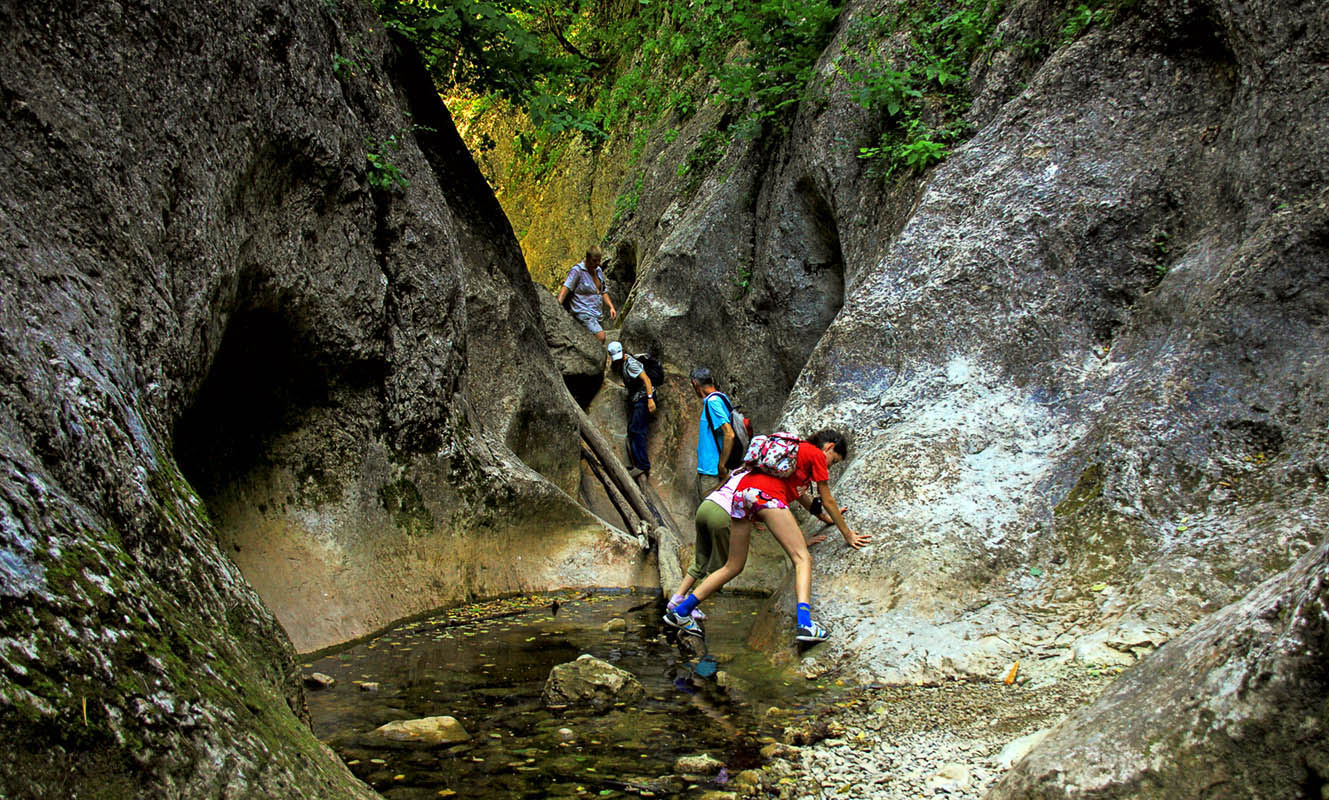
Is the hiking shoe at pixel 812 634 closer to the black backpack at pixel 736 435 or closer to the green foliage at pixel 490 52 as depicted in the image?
the black backpack at pixel 736 435

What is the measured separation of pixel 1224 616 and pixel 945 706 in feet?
7.05

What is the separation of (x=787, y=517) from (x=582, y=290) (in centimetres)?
832

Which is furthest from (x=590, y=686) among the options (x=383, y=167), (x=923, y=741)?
(x=383, y=167)

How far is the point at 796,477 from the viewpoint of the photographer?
6121mm

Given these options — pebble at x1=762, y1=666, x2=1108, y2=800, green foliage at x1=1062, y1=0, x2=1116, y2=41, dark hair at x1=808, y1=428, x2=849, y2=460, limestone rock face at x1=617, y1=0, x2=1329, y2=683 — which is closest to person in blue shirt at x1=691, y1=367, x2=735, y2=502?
limestone rock face at x1=617, y1=0, x2=1329, y2=683

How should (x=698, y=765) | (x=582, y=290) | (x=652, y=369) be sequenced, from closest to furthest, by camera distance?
(x=698, y=765), (x=652, y=369), (x=582, y=290)

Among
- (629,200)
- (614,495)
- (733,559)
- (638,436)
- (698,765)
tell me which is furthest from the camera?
(629,200)

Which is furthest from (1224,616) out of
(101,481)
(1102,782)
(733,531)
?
(733,531)

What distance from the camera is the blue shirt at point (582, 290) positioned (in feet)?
44.9

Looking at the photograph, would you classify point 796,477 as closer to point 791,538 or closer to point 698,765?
point 791,538

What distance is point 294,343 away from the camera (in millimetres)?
6777

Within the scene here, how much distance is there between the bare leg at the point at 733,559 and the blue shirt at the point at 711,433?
371 cm

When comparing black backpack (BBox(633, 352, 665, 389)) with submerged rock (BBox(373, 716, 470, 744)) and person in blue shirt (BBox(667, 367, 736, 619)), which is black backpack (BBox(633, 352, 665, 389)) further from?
submerged rock (BBox(373, 716, 470, 744))

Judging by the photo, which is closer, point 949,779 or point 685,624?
point 949,779
